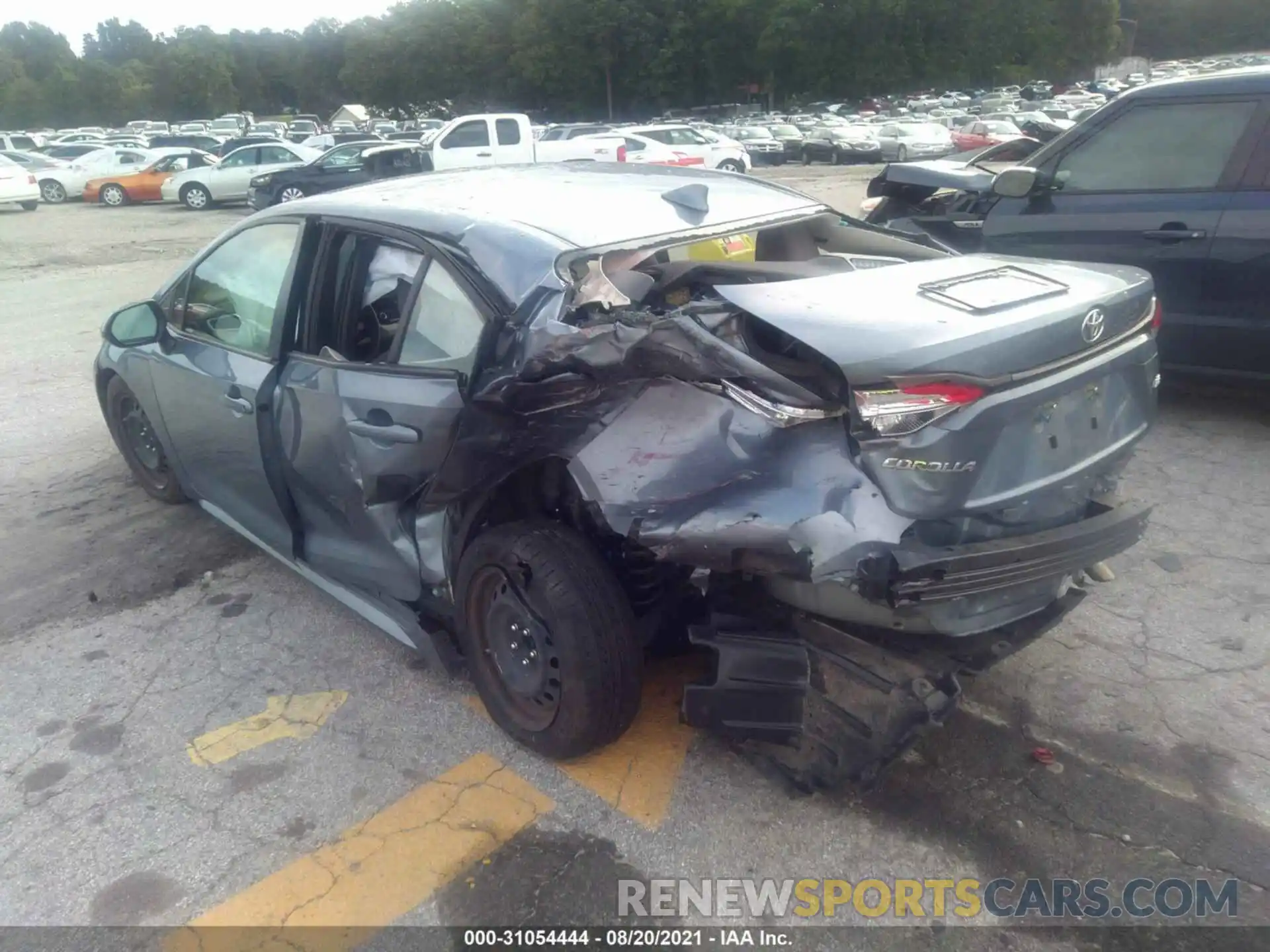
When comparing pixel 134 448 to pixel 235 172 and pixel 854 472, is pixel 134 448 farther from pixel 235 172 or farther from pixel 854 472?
pixel 235 172

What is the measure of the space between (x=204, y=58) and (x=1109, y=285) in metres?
95.7

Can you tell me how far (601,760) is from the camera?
3053mm

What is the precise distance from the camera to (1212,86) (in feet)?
17.3

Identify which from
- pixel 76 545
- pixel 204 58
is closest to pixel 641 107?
pixel 204 58

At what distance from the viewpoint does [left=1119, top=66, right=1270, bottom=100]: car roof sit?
16.7ft

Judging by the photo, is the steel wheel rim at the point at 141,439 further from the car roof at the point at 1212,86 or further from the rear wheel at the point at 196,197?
the rear wheel at the point at 196,197

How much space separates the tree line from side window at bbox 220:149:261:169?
43.1 meters

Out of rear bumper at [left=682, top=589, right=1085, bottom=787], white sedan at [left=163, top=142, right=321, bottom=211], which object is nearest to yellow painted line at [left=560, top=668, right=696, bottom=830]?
rear bumper at [left=682, top=589, right=1085, bottom=787]

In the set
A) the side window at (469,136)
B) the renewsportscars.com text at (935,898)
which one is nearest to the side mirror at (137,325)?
the renewsportscars.com text at (935,898)

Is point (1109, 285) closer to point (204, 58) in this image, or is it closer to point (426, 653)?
point (426, 653)

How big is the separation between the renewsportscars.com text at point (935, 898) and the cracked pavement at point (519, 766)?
0.04 m

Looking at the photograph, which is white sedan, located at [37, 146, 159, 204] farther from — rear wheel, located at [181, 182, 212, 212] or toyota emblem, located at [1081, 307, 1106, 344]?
toyota emblem, located at [1081, 307, 1106, 344]

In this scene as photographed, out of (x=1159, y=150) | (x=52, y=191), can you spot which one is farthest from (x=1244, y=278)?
(x=52, y=191)

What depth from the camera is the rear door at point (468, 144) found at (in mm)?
20984
